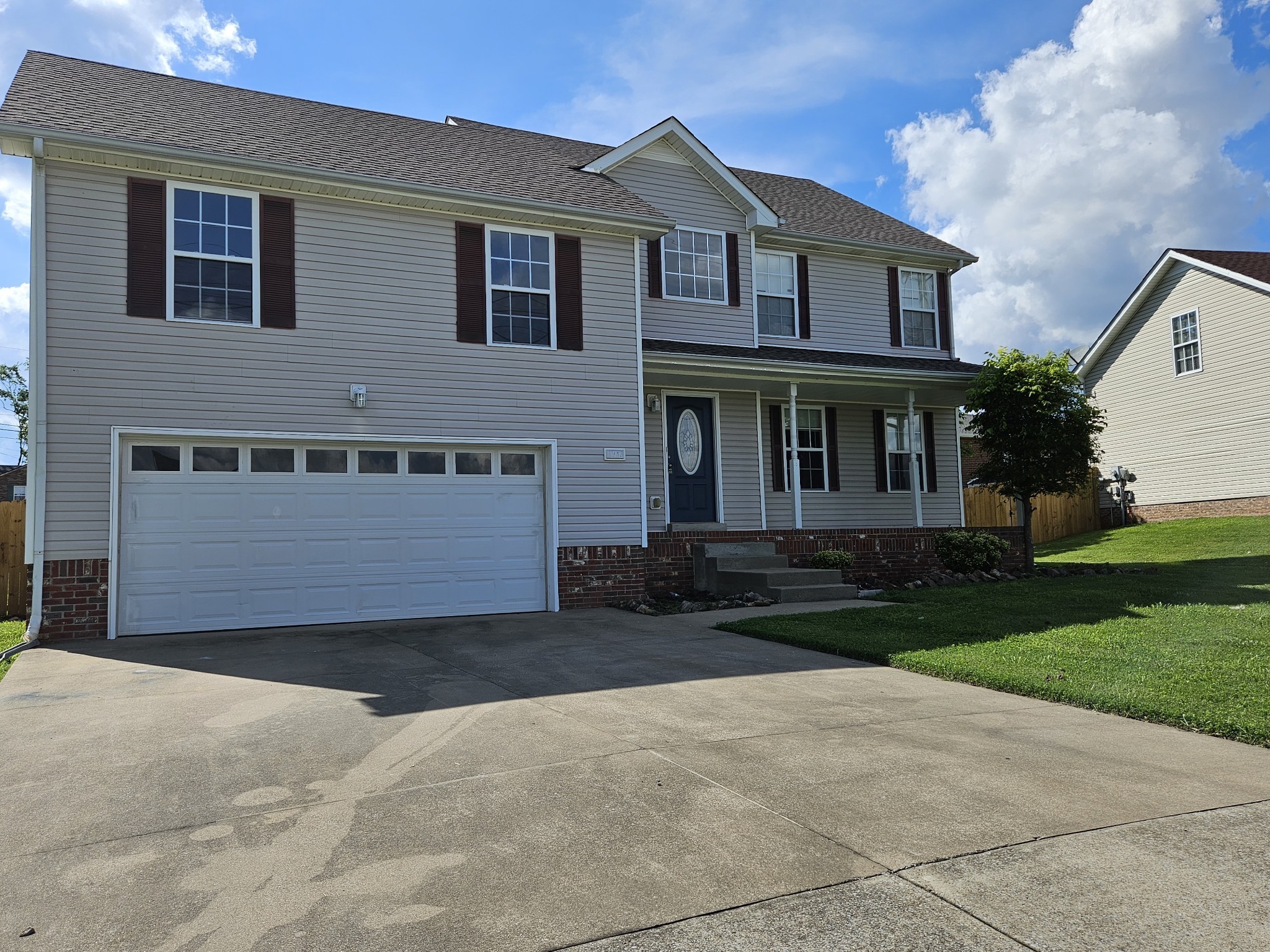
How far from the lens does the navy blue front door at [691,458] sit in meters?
14.7

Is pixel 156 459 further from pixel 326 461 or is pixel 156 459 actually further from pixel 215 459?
pixel 326 461

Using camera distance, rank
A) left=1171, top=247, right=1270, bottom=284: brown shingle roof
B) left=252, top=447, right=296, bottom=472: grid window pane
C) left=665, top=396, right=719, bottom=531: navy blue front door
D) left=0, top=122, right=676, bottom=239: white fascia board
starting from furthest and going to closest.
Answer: left=1171, top=247, right=1270, bottom=284: brown shingle roof, left=665, top=396, right=719, bottom=531: navy blue front door, left=252, top=447, right=296, bottom=472: grid window pane, left=0, top=122, right=676, bottom=239: white fascia board

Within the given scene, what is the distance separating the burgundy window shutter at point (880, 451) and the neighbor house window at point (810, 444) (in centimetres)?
111

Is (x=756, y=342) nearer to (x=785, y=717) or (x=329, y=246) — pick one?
(x=329, y=246)

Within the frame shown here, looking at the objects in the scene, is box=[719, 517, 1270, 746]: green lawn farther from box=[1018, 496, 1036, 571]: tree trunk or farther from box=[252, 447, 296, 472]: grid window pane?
box=[252, 447, 296, 472]: grid window pane

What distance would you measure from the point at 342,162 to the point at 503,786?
932 cm

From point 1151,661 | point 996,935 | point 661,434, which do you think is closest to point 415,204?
point 661,434

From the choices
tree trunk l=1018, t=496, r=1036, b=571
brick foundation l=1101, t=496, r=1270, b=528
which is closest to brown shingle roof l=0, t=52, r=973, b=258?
tree trunk l=1018, t=496, r=1036, b=571

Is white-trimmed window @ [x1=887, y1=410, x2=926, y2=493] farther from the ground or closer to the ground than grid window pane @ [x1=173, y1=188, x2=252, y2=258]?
closer to the ground

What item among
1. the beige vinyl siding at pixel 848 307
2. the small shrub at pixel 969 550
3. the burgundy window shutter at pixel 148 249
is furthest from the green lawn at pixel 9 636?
the small shrub at pixel 969 550

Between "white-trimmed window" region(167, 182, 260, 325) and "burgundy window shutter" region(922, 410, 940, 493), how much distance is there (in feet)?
39.2

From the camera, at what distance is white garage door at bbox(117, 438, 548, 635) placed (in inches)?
405

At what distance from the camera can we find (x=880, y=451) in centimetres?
1678

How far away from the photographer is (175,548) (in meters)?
Result: 10.4
